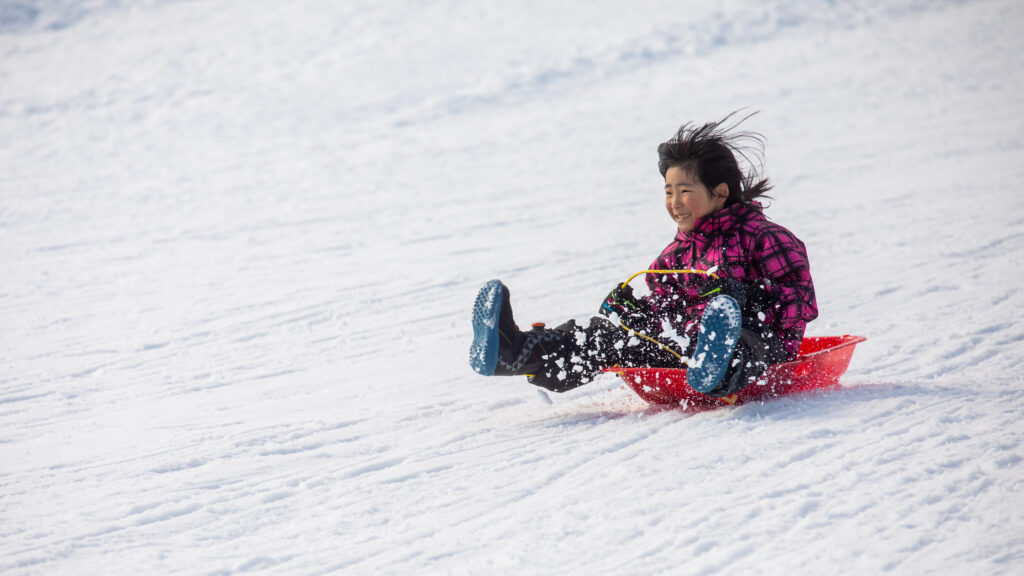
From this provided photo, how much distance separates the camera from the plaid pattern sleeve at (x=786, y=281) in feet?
7.89

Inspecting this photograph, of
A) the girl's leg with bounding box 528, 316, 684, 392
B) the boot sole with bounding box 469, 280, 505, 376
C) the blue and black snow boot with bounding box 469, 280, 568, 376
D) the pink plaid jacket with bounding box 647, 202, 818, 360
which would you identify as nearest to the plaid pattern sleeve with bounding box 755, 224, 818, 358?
the pink plaid jacket with bounding box 647, 202, 818, 360

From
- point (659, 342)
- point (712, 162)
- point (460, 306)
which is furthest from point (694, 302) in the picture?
point (460, 306)

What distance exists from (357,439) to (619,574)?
1.08 meters

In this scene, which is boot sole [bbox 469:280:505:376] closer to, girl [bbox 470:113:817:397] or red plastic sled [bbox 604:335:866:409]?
girl [bbox 470:113:817:397]

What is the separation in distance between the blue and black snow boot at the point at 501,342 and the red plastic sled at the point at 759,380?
0.22 m

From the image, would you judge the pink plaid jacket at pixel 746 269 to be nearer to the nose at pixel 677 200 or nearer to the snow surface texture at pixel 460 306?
the nose at pixel 677 200

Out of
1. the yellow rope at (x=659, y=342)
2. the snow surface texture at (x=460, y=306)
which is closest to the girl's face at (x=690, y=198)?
the yellow rope at (x=659, y=342)

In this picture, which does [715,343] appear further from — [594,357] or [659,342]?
[594,357]

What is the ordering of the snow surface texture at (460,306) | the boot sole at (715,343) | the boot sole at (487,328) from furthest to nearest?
1. the boot sole at (487,328)
2. the boot sole at (715,343)
3. the snow surface texture at (460,306)

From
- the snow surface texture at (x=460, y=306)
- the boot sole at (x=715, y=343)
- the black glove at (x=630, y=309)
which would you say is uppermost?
the boot sole at (x=715, y=343)

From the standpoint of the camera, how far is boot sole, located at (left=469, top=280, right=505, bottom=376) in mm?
2342

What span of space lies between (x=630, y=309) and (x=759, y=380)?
1.42 ft

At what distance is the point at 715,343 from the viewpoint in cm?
220

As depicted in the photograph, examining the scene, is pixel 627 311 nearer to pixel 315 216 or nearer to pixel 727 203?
pixel 727 203
